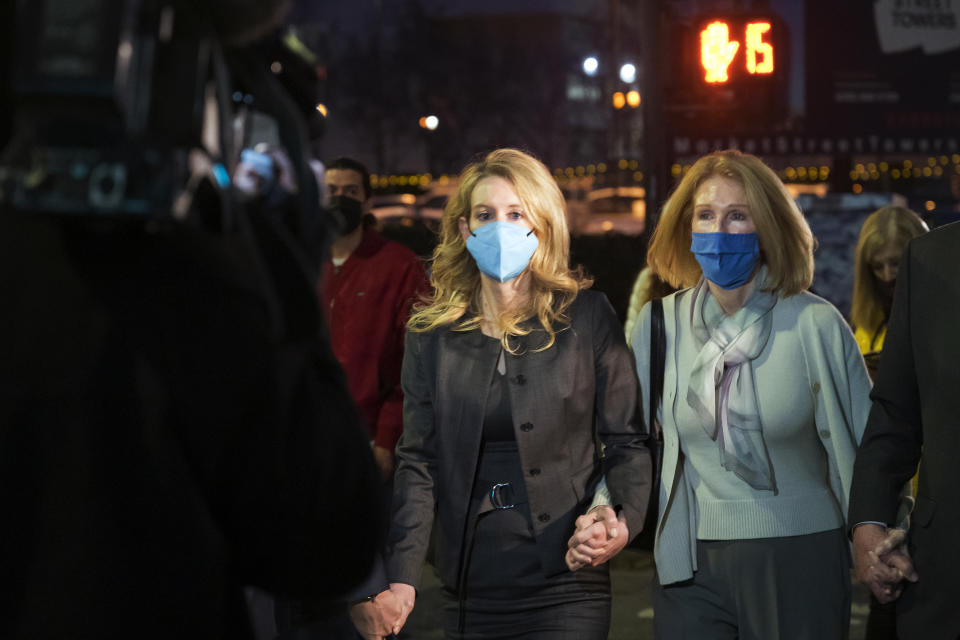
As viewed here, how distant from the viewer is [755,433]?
3742 millimetres

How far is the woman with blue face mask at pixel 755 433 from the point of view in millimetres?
3672


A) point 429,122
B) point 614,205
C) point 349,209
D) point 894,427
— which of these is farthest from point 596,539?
point 429,122

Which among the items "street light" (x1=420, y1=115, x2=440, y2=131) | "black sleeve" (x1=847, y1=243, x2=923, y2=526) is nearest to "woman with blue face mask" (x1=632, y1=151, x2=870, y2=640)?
"black sleeve" (x1=847, y1=243, x2=923, y2=526)

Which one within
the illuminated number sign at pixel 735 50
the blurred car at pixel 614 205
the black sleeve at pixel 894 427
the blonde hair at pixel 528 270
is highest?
the illuminated number sign at pixel 735 50

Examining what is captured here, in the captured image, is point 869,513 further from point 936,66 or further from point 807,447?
point 936,66

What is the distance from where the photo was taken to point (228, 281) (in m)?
1.56

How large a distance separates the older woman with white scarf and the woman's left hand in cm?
23

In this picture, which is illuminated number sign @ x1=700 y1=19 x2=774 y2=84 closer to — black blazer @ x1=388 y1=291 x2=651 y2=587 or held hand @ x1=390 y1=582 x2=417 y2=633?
black blazer @ x1=388 y1=291 x2=651 y2=587

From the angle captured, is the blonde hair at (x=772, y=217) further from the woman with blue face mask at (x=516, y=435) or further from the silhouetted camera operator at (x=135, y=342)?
the silhouetted camera operator at (x=135, y=342)

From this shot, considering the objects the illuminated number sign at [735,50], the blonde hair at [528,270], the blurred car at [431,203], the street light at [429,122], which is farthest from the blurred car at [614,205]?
the blonde hair at [528,270]

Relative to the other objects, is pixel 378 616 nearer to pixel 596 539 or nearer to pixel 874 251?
pixel 596 539

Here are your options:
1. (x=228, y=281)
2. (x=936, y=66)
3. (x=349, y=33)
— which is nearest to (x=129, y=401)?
(x=228, y=281)

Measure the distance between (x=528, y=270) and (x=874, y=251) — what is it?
10.2 feet

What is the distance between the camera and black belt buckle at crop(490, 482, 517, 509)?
12.4 ft
